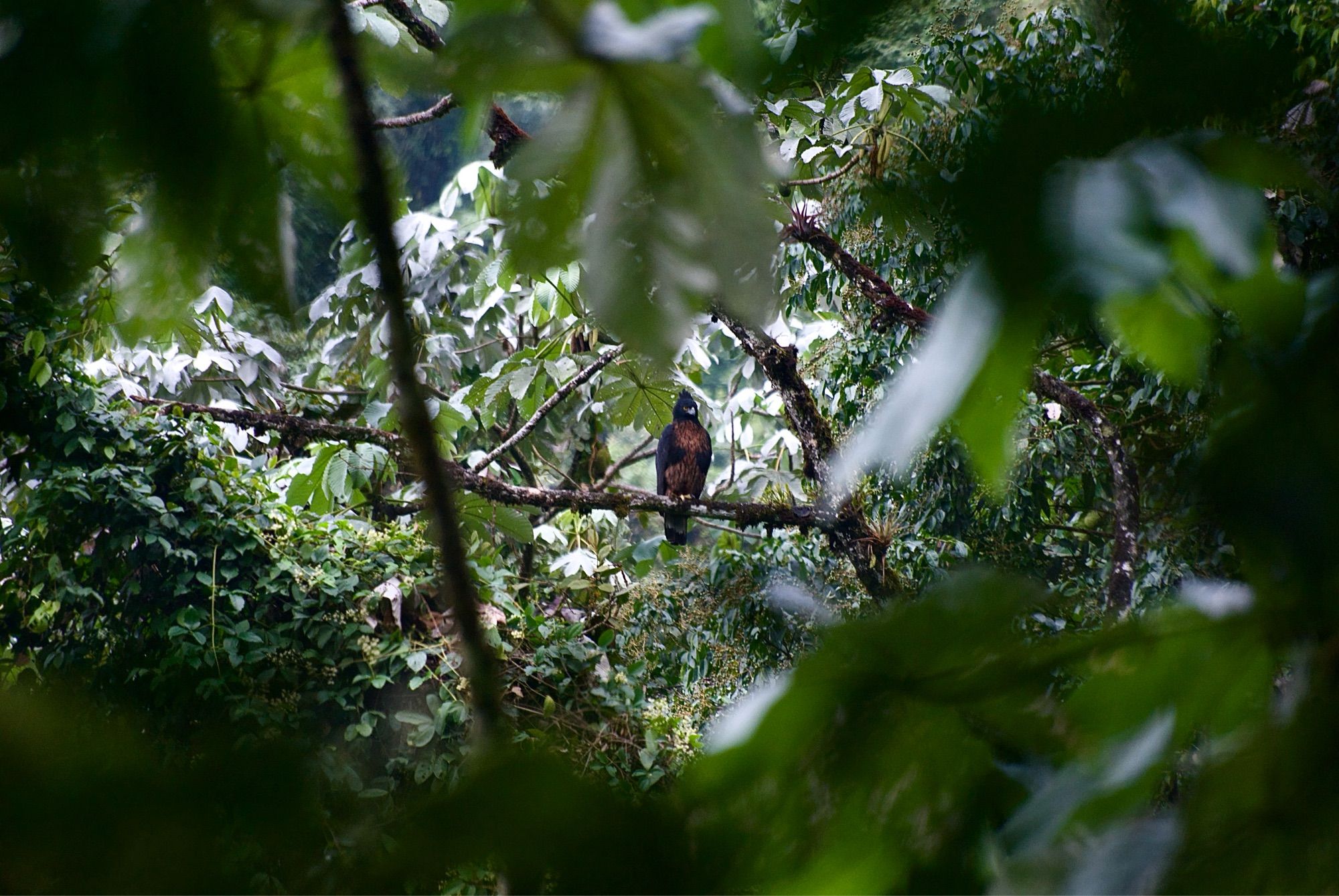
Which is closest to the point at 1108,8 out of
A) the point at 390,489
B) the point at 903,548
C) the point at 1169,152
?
the point at 1169,152

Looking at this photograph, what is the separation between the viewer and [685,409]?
10.2 ft

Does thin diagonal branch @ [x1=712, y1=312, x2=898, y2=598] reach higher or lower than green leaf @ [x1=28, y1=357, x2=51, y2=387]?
lower

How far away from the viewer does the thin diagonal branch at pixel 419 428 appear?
158 mm

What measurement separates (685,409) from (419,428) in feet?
9.69

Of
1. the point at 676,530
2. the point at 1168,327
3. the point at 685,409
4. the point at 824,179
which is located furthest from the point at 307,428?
the point at 1168,327

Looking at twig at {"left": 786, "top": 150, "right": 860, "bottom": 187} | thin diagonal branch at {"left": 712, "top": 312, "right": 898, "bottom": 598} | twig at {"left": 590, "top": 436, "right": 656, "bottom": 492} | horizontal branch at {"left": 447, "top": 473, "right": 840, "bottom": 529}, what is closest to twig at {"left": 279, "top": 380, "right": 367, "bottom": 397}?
horizontal branch at {"left": 447, "top": 473, "right": 840, "bottom": 529}

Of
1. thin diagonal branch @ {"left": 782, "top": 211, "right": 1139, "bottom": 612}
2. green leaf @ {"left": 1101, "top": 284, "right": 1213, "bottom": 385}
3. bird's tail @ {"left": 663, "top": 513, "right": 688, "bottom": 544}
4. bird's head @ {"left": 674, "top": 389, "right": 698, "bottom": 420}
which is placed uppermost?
bird's head @ {"left": 674, "top": 389, "right": 698, "bottom": 420}

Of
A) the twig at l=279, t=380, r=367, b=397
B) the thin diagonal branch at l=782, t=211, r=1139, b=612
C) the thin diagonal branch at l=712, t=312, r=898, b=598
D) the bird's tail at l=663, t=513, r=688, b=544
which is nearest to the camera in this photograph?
the thin diagonal branch at l=782, t=211, r=1139, b=612

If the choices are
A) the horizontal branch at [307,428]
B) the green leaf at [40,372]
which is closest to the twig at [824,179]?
the horizontal branch at [307,428]

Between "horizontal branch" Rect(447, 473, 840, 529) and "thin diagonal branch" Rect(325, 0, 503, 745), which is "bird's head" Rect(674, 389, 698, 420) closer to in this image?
"horizontal branch" Rect(447, 473, 840, 529)

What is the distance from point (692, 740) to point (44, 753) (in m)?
2.09

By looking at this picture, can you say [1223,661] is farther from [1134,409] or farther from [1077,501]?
[1077,501]

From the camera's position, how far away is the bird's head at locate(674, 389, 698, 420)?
10.2ft

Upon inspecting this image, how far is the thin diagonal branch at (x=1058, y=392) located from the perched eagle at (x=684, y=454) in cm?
112
